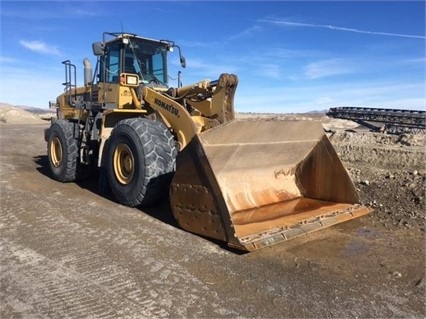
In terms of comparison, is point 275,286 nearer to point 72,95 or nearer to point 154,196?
point 154,196

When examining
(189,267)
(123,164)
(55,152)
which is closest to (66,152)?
(55,152)

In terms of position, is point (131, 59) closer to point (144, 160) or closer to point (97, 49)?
point (97, 49)

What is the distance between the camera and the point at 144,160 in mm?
5457

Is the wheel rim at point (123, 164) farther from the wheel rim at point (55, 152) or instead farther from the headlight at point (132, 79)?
the wheel rim at point (55, 152)

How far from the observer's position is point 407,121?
60.2 feet

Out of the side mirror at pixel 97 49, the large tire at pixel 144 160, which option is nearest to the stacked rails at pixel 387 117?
the side mirror at pixel 97 49

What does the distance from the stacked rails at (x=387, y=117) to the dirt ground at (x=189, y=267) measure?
12697 millimetres

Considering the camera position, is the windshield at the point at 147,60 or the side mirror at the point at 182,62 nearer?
the windshield at the point at 147,60

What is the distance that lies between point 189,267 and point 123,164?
258 cm

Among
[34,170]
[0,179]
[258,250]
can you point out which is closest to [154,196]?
[258,250]

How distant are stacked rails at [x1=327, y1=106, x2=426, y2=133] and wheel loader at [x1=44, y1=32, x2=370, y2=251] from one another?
42.8ft

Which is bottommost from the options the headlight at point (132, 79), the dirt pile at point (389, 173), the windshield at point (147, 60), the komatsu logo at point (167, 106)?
the dirt pile at point (389, 173)

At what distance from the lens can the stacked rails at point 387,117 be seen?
58.7 ft

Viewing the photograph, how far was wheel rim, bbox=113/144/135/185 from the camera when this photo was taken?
591 cm
